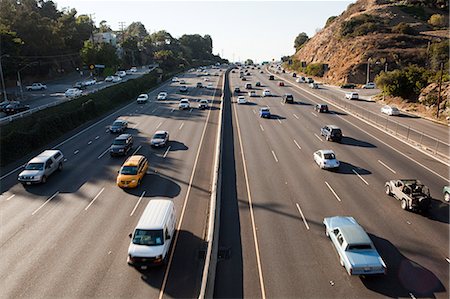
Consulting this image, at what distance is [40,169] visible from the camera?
1083 inches

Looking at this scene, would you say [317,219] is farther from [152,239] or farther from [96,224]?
[96,224]

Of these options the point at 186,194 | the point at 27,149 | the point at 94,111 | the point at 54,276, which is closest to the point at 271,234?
the point at 186,194

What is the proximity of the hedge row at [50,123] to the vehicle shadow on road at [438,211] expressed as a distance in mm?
34055

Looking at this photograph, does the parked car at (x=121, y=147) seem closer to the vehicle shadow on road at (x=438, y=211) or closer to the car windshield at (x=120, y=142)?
the car windshield at (x=120, y=142)

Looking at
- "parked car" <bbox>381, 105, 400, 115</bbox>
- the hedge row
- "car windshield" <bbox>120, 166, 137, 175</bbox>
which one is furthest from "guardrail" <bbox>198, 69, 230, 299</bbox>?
"parked car" <bbox>381, 105, 400, 115</bbox>

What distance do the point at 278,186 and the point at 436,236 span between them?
10.4m

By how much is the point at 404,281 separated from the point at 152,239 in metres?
11.5

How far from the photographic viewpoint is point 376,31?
116562mm

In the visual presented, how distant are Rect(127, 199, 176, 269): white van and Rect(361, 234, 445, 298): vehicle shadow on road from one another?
9222 mm

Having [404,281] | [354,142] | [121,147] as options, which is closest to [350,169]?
[354,142]

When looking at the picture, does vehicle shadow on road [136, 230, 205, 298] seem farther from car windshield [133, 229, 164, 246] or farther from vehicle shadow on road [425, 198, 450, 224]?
vehicle shadow on road [425, 198, 450, 224]

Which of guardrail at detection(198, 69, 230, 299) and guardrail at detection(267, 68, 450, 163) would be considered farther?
guardrail at detection(267, 68, 450, 163)

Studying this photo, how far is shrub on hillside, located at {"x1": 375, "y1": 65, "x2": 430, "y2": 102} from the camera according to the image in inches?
2375

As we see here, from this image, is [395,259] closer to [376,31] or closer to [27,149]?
[27,149]
